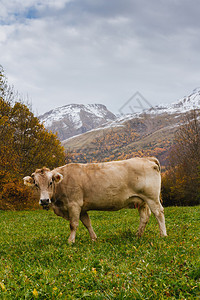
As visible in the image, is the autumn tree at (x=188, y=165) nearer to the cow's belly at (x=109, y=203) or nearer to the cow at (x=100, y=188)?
the cow at (x=100, y=188)

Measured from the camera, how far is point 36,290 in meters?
4.88

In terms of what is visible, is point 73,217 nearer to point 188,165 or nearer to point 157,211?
point 157,211

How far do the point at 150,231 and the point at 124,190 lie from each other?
256 cm

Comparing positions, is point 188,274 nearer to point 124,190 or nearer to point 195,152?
point 124,190

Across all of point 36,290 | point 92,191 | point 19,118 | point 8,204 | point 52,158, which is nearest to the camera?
point 36,290

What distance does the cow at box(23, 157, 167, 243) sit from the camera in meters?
9.53

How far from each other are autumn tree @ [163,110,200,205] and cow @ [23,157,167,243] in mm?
34639

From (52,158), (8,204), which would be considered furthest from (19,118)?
(8,204)

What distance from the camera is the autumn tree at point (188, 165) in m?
45.6

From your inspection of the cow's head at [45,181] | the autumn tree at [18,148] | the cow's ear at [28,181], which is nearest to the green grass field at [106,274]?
the cow's head at [45,181]

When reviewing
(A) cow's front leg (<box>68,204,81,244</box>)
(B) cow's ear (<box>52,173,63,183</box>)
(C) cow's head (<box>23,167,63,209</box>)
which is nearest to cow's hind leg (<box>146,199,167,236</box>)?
(A) cow's front leg (<box>68,204,81,244</box>)

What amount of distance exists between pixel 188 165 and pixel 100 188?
136ft

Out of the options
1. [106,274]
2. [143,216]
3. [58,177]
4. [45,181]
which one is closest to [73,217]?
[58,177]

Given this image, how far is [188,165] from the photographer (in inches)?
1877
